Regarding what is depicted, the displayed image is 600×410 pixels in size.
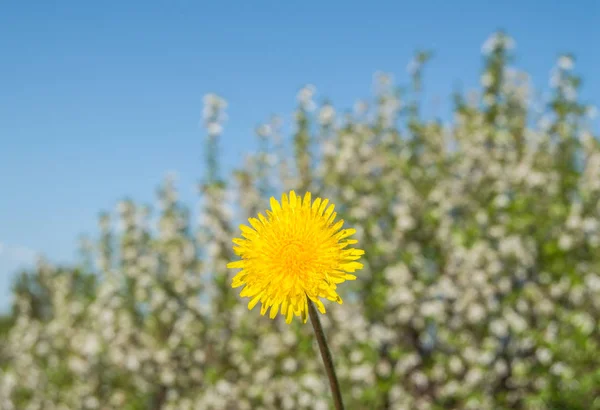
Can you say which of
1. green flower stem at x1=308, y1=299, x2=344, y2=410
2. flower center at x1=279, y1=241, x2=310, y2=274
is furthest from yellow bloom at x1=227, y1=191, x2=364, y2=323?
green flower stem at x1=308, y1=299, x2=344, y2=410

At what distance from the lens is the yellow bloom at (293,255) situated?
1250 mm

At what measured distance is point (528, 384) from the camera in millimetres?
4879

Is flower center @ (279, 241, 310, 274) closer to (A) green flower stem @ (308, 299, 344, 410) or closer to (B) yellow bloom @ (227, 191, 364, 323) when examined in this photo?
(B) yellow bloom @ (227, 191, 364, 323)

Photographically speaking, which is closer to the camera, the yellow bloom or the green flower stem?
the green flower stem

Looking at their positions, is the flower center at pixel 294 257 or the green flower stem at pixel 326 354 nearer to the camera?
the green flower stem at pixel 326 354

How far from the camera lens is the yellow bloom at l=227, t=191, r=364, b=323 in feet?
4.10

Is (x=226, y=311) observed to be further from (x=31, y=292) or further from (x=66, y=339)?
(x=31, y=292)

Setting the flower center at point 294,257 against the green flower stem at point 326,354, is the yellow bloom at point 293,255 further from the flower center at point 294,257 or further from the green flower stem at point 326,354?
the green flower stem at point 326,354

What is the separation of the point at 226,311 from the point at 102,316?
4.39 feet

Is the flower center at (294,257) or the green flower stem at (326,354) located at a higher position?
the flower center at (294,257)

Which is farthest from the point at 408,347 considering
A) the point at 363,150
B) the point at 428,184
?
the point at 363,150

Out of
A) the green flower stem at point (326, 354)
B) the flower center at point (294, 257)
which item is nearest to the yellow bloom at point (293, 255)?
the flower center at point (294, 257)

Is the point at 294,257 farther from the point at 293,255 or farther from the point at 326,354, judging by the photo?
the point at 326,354

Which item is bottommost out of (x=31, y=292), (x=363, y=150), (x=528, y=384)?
(x=528, y=384)
